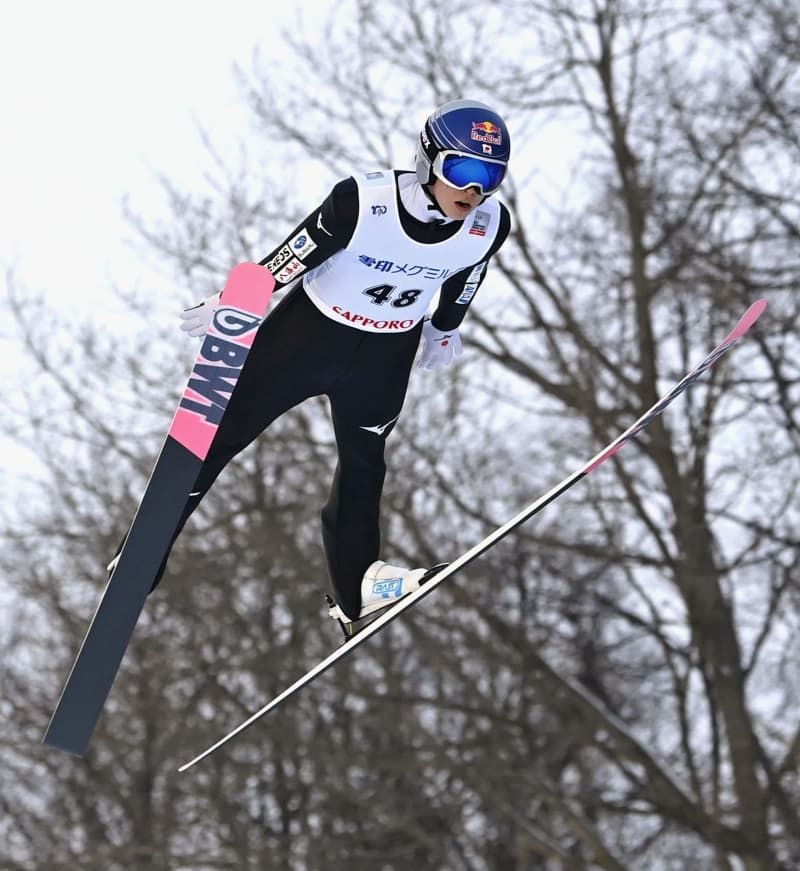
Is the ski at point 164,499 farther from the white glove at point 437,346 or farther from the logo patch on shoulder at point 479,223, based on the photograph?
the white glove at point 437,346

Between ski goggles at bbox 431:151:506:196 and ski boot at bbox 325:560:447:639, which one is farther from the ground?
ski goggles at bbox 431:151:506:196

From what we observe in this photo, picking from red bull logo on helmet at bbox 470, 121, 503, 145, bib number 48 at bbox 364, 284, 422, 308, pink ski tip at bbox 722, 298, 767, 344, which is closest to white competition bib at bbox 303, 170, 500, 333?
bib number 48 at bbox 364, 284, 422, 308

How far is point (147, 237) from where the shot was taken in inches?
508

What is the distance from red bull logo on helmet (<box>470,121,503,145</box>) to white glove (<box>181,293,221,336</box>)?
0.80 metres

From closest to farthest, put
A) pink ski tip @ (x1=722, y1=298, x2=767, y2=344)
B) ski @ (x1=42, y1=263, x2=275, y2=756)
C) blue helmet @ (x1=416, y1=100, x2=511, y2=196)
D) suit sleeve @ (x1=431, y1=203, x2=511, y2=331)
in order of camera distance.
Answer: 1. ski @ (x1=42, y1=263, x2=275, y2=756)
2. blue helmet @ (x1=416, y1=100, x2=511, y2=196)
3. suit sleeve @ (x1=431, y1=203, x2=511, y2=331)
4. pink ski tip @ (x1=722, y1=298, x2=767, y2=344)

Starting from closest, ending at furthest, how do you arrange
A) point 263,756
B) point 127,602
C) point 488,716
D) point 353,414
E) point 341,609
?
1. point 127,602
2. point 353,414
3. point 341,609
4. point 488,716
5. point 263,756

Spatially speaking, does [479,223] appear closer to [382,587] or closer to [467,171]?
Answer: [467,171]

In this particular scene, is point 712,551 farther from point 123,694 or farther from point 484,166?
point 484,166

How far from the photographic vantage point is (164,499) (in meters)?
3.50

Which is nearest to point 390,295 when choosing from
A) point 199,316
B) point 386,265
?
point 386,265

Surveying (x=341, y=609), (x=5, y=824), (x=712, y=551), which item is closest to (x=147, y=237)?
(x=712, y=551)

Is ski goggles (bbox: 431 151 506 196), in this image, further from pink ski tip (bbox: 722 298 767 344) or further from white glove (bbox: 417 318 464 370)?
pink ski tip (bbox: 722 298 767 344)

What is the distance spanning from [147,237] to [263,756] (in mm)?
5364

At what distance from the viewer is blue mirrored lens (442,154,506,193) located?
350 centimetres
